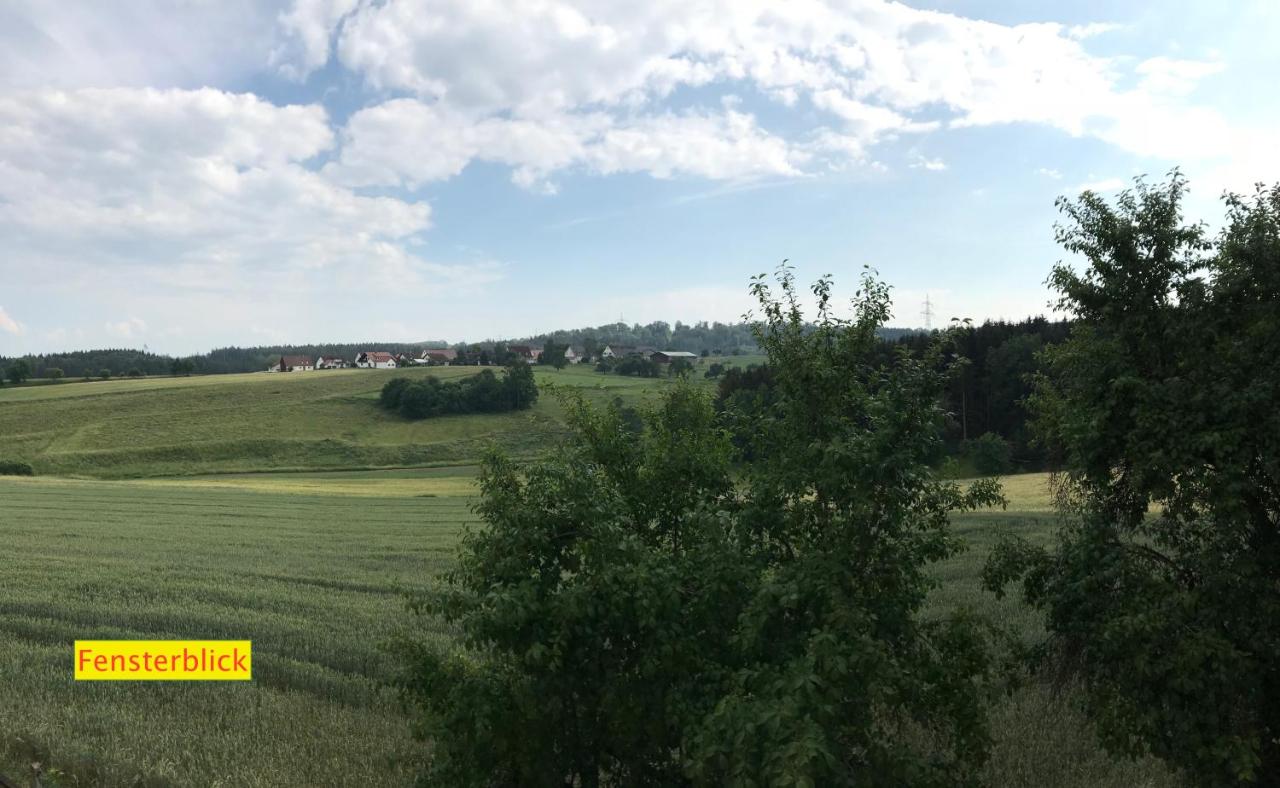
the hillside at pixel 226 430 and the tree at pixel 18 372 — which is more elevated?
the tree at pixel 18 372

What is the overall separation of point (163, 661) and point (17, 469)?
67858mm

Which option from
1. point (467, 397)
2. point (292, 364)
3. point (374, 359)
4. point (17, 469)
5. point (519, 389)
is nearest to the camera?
point (17, 469)

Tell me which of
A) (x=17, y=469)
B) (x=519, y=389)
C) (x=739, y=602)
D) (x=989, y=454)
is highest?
(x=519, y=389)

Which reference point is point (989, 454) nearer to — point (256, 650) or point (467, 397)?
point (467, 397)

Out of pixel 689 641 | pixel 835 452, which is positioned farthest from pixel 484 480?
pixel 835 452

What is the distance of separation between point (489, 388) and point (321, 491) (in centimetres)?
4168

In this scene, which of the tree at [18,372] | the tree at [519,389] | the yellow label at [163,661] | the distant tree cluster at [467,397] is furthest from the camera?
the tree at [18,372]

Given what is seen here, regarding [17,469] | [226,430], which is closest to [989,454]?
[226,430]

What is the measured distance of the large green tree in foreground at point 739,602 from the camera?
5777 mm

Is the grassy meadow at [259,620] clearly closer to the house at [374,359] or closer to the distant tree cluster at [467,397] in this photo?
the distant tree cluster at [467,397]

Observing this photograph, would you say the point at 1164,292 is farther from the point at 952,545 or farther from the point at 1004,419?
the point at 1004,419

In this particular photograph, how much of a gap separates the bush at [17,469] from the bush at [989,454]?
255 ft

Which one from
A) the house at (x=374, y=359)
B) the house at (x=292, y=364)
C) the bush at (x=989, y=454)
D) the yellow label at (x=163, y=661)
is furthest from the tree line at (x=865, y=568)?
the house at (x=292, y=364)

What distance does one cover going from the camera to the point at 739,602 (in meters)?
6.35
